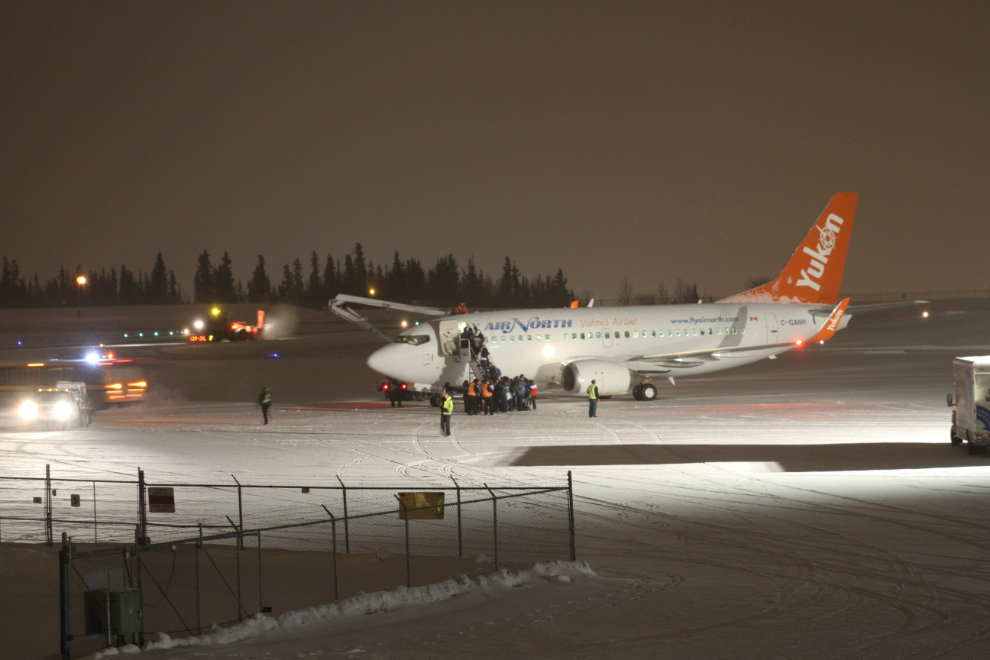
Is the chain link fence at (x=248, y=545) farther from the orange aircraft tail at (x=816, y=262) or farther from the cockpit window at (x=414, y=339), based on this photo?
the orange aircraft tail at (x=816, y=262)

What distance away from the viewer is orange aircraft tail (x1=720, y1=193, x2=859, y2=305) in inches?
1810

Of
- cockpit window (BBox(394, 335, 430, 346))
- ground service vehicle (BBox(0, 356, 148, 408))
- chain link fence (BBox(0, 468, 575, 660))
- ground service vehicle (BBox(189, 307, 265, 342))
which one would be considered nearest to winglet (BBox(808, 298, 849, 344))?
cockpit window (BBox(394, 335, 430, 346))

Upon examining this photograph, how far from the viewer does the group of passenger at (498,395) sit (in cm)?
3606

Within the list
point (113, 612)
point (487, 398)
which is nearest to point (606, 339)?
point (487, 398)

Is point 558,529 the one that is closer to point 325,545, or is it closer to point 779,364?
point 325,545

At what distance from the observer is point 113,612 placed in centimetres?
1069

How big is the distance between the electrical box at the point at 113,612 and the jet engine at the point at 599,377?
2832cm

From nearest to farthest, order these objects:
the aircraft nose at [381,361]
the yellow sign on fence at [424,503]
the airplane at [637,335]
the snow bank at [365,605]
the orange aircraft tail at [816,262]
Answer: the snow bank at [365,605] < the yellow sign on fence at [424,503] < the aircraft nose at [381,361] < the airplane at [637,335] < the orange aircraft tail at [816,262]

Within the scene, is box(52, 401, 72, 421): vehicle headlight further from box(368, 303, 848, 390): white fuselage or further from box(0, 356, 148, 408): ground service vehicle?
box(368, 303, 848, 390): white fuselage

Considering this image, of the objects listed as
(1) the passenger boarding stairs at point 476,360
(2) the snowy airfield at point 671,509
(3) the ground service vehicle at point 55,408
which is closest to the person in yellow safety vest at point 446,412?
(2) the snowy airfield at point 671,509

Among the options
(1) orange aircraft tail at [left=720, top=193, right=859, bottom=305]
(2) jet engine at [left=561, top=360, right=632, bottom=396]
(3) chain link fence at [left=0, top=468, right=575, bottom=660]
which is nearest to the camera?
(3) chain link fence at [left=0, top=468, right=575, bottom=660]

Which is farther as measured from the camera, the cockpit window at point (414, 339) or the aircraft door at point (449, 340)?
the aircraft door at point (449, 340)

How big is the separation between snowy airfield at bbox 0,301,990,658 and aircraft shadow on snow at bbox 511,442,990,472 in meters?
0.12

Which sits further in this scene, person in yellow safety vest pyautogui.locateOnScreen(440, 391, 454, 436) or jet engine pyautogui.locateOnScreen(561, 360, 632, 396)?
jet engine pyautogui.locateOnScreen(561, 360, 632, 396)
